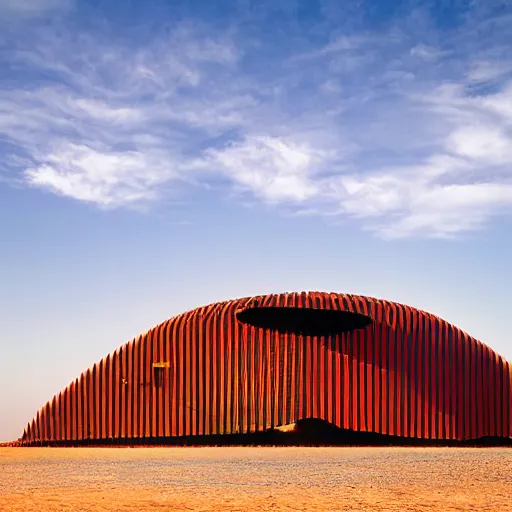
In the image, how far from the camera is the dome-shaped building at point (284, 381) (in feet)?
101

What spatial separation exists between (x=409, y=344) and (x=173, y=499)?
59.6ft

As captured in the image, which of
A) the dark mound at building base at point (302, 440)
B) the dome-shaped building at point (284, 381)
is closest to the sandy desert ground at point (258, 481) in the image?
the dome-shaped building at point (284, 381)

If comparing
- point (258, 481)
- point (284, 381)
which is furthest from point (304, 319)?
point (258, 481)

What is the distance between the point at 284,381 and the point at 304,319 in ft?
10.3

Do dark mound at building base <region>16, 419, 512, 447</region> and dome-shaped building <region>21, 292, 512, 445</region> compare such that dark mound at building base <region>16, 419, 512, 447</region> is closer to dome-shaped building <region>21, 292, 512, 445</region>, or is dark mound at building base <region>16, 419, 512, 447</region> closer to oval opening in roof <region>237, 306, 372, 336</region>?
dome-shaped building <region>21, 292, 512, 445</region>

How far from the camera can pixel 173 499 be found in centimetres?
1561

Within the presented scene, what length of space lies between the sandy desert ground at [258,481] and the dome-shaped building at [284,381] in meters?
3.05

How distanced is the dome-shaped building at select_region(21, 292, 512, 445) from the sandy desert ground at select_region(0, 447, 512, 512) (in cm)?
305

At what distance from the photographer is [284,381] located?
30719 mm

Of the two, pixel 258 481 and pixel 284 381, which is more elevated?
pixel 284 381

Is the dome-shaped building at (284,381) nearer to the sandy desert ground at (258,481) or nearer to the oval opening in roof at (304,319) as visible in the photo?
the oval opening in roof at (304,319)

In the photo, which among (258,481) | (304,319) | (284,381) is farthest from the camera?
(304,319)

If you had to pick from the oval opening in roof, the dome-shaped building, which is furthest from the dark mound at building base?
the oval opening in roof

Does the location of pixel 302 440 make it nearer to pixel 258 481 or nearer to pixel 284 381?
pixel 284 381
